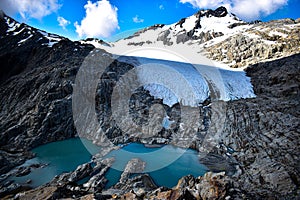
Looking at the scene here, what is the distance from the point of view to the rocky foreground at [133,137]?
45.8 ft

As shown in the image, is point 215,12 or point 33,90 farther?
point 215,12

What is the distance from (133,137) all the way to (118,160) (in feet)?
25.4

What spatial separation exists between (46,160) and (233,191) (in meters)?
23.0

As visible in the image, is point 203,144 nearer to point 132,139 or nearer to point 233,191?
point 132,139

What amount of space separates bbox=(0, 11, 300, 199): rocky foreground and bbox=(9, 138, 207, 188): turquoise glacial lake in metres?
1.19

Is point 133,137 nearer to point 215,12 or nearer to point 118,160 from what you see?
point 118,160

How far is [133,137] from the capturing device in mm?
32625

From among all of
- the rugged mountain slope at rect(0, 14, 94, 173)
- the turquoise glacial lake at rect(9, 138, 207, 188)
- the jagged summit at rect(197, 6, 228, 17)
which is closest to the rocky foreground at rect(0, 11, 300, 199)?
the rugged mountain slope at rect(0, 14, 94, 173)

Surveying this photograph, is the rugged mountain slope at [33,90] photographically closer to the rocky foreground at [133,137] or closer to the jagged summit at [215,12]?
the rocky foreground at [133,137]

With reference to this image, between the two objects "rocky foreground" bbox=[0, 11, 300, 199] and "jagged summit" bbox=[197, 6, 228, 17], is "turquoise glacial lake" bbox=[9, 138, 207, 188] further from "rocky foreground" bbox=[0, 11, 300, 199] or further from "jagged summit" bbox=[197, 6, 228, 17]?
"jagged summit" bbox=[197, 6, 228, 17]

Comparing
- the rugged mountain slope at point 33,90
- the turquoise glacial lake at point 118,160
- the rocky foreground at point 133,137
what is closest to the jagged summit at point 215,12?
the rocky foreground at point 133,137

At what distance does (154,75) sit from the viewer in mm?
47375

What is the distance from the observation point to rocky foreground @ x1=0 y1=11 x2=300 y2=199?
1395cm

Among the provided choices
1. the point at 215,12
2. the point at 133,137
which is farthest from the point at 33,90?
the point at 215,12
